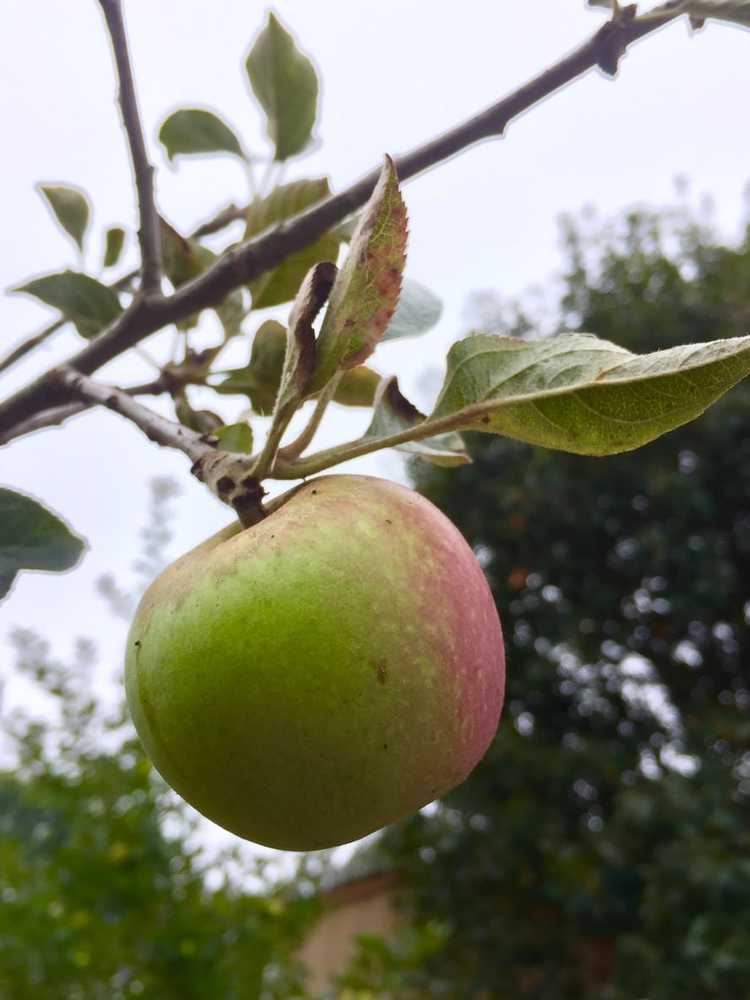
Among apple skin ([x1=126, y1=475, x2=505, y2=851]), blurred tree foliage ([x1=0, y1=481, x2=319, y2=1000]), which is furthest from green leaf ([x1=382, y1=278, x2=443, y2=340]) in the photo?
blurred tree foliage ([x1=0, y1=481, x2=319, y2=1000])

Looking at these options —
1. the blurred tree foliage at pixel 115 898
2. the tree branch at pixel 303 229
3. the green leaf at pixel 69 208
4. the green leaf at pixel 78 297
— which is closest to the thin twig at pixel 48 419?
the tree branch at pixel 303 229

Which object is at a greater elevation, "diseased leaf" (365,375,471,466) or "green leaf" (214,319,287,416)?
"diseased leaf" (365,375,471,466)

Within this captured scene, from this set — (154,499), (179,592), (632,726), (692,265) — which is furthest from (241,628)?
(692,265)

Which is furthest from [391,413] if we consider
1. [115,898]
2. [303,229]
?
[115,898]

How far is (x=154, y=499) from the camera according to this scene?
2480 millimetres

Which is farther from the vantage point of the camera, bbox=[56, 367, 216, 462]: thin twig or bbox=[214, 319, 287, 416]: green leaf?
bbox=[214, 319, 287, 416]: green leaf

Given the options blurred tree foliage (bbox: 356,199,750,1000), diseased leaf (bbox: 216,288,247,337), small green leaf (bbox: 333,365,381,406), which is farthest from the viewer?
blurred tree foliage (bbox: 356,199,750,1000)

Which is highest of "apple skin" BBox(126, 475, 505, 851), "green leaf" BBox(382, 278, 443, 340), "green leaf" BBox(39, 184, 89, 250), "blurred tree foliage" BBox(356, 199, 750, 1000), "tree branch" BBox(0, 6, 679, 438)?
"green leaf" BBox(39, 184, 89, 250)

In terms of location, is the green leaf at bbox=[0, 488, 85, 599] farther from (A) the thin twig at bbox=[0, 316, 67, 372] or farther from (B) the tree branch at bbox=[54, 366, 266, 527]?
(A) the thin twig at bbox=[0, 316, 67, 372]

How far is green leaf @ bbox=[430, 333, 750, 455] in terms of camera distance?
0.36m

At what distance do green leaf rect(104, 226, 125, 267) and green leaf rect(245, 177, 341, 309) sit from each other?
7.4 inches

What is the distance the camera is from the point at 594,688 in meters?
3.76

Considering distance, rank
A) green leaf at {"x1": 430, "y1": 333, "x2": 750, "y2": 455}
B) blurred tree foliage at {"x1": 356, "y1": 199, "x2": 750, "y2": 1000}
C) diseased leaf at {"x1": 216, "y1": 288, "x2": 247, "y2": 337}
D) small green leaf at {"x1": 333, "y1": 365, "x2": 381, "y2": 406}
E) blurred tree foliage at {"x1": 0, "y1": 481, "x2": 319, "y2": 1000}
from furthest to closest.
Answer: blurred tree foliage at {"x1": 356, "y1": 199, "x2": 750, "y2": 1000}
blurred tree foliage at {"x1": 0, "y1": 481, "x2": 319, "y2": 1000}
diseased leaf at {"x1": 216, "y1": 288, "x2": 247, "y2": 337}
small green leaf at {"x1": 333, "y1": 365, "x2": 381, "y2": 406}
green leaf at {"x1": 430, "y1": 333, "x2": 750, "y2": 455}

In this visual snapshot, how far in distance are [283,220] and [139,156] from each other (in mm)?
189
